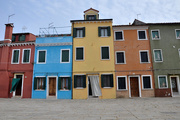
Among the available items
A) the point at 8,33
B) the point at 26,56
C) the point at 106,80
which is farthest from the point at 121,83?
the point at 8,33

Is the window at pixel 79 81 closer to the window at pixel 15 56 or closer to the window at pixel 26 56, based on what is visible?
the window at pixel 26 56

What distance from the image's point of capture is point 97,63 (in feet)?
54.3

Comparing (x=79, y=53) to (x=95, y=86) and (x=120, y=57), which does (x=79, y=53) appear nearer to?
(x=95, y=86)

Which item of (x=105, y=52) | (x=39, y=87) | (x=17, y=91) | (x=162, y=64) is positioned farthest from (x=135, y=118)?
(x=17, y=91)

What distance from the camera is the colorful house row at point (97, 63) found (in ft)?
52.9

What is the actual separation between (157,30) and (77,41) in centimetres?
1029

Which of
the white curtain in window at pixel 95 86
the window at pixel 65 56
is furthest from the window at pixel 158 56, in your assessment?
the window at pixel 65 56

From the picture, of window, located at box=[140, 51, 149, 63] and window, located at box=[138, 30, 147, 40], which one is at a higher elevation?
window, located at box=[138, 30, 147, 40]

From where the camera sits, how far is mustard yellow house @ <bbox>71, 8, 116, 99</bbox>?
16.0 meters

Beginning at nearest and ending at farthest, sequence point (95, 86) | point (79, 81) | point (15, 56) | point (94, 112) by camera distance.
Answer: point (94, 112), point (95, 86), point (79, 81), point (15, 56)

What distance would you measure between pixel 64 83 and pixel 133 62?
28.9 ft

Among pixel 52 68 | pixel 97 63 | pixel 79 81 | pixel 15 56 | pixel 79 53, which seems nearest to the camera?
pixel 79 81

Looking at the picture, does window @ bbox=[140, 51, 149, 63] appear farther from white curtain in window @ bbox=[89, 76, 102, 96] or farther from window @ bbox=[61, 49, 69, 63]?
window @ bbox=[61, 49, 69, 63]

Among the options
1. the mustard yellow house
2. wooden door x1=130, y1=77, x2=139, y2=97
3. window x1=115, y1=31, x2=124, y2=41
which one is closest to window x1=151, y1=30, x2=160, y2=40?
window x1=115, y1=31, x2=124, y2=41
